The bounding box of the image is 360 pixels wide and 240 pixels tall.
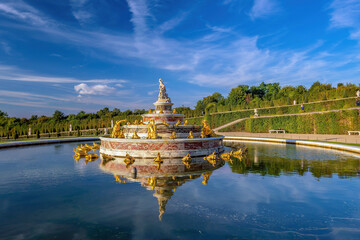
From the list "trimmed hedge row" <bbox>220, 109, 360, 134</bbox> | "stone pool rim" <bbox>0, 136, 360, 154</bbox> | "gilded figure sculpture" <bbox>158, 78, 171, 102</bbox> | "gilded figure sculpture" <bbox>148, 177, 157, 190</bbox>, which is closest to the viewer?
"gilded figure sculpture" <bbox>148, 177, 157, 190</bbox>

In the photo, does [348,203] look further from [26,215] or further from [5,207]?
[5,207]

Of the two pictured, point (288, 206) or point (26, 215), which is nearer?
point (26, 215)

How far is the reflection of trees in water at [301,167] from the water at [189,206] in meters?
0.18

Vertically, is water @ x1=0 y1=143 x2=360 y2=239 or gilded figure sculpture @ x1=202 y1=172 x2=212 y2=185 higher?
gilded figure sculpture @ x1=202 y1=172 x2=212 y2=185

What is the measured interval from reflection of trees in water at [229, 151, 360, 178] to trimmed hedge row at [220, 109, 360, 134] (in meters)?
23.7

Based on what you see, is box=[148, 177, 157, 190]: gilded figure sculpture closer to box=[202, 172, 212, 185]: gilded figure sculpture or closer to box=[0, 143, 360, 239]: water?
box=[0, 143, 360, 239]: water

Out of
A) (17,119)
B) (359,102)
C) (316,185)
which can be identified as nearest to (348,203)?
(316,185)

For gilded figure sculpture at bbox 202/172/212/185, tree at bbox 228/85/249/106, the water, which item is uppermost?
tree at bbox 228/85/249/106

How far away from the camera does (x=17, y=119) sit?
7888 cm

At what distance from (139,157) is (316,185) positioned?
514 inches

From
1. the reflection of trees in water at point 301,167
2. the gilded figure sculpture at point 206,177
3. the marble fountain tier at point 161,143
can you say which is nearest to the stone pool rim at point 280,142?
the reflection of trees in water at point 301,167

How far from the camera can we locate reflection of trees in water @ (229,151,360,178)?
545 inches

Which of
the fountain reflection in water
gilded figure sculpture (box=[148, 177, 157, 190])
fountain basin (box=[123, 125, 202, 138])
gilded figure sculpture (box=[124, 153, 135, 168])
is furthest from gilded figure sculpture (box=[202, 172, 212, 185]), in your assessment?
fountain basin (box=[123, 125, 202, 138])

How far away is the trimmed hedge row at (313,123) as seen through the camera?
37.1m
